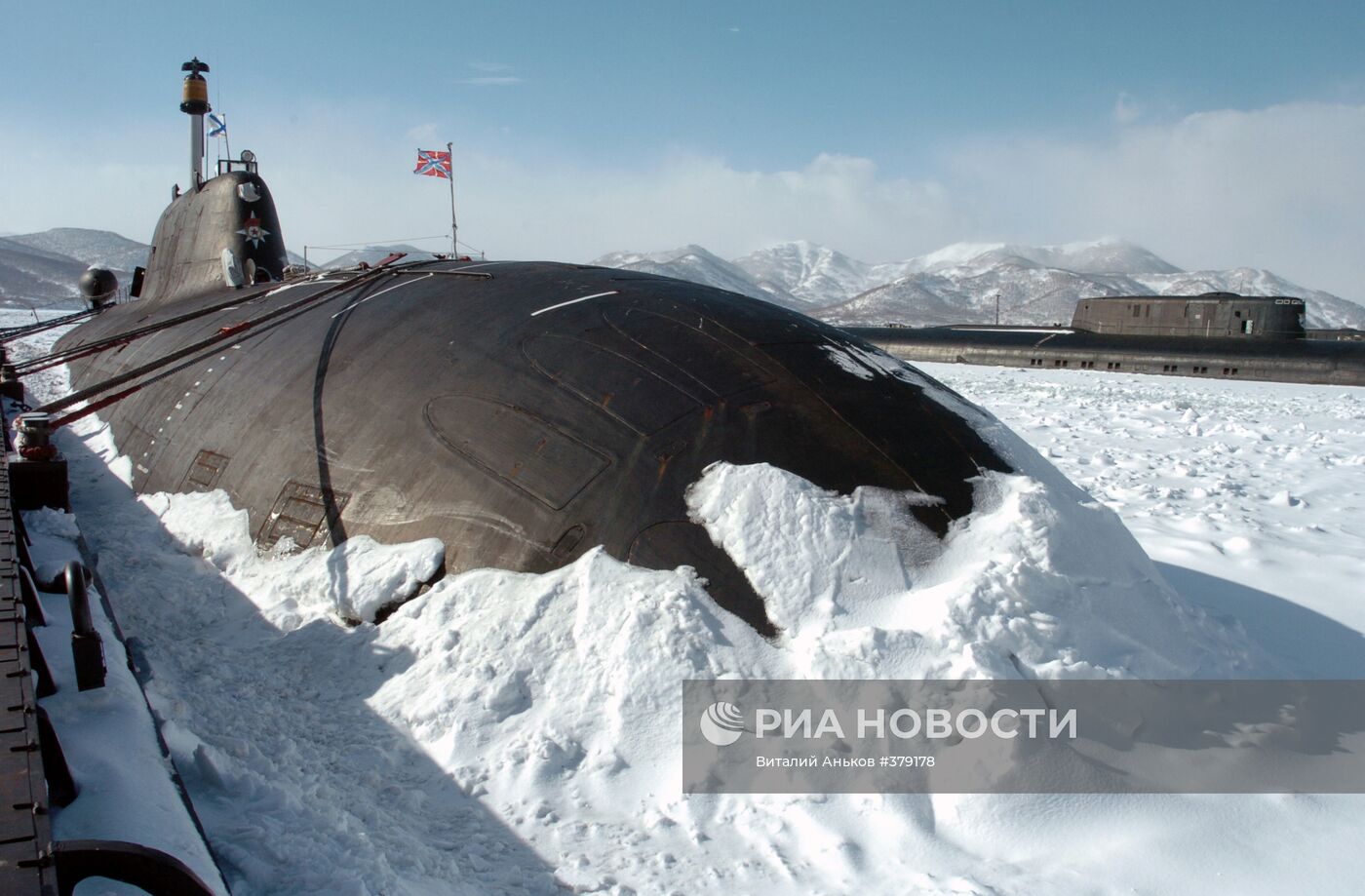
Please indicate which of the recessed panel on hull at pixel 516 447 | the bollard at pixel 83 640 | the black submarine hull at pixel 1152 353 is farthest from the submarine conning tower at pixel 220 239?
the black submarine hull at pixel 1152 353

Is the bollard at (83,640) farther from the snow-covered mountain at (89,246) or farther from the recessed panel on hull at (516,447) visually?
the snow-covered mountain at (89,246)

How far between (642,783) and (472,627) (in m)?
1.04

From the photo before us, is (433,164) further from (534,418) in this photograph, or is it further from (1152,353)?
(1152,353)

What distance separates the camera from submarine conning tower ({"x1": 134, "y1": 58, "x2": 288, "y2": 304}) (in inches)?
434

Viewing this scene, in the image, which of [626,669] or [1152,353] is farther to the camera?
[1152,353]

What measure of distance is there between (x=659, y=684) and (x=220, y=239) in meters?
9.81

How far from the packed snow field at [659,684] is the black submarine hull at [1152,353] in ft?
67.7

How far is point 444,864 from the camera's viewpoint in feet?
10.1

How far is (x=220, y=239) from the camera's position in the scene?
36.8 feet

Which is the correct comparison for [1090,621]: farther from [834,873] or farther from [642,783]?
[642,783]

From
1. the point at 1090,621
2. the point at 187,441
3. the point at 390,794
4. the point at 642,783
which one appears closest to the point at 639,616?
the point at 642,783

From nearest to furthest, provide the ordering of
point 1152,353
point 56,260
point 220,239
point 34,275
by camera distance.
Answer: point 220,239, point 1152,353, point 34,275, point 56,260

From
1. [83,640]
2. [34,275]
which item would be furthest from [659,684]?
[34,275]

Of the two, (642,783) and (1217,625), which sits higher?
(1217,625)
